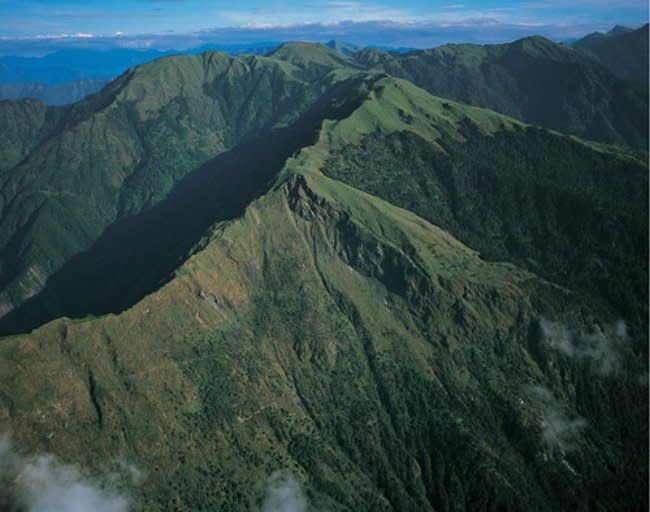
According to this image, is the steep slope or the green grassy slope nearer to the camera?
the steep slope

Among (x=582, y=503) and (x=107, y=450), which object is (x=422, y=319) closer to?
(x=582, y=503)

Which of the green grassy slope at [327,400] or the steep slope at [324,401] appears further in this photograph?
the green grassy slope at [327,400]

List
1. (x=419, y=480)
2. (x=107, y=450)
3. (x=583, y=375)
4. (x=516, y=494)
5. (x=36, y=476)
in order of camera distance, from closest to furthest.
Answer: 1. (x=36, y=476)
2. (x=107, y=450)
3. (x=516, y=494)
4. (x=419, y=480)
5. (x=583, y=375)

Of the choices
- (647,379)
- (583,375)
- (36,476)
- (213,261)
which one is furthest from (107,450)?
(647,379)

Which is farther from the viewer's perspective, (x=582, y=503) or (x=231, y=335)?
(x=231, y=335)

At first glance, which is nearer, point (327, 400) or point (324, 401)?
point (324, 401)

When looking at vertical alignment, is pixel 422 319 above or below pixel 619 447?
above

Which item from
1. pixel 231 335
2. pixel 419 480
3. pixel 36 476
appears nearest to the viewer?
pixel 36 476

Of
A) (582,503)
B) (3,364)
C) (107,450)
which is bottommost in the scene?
(582,503)
